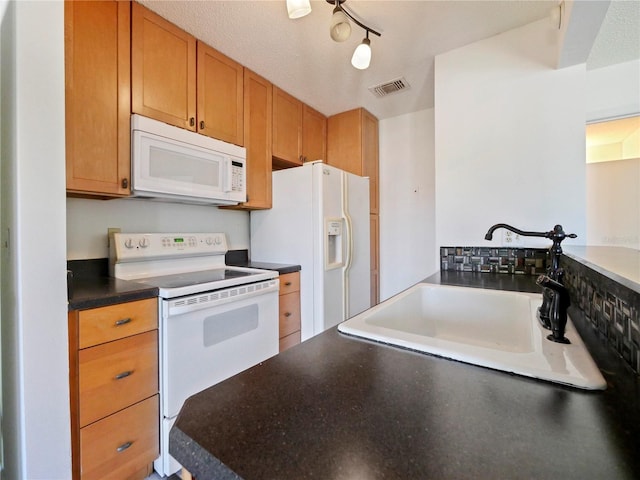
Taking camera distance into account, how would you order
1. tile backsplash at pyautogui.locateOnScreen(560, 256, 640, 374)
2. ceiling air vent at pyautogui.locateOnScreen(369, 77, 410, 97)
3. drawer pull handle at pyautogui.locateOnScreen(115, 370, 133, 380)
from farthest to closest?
1. ceiling air vent at pyautogui.locateOnScreen(369, 77, 410, 97)
2. drawer pull handle at pyautogui.locateOnScreen(115, 370, 133, 380)
3. tile backsplash at pyautogui.locateOnScreen(560, 256, 640, 374)

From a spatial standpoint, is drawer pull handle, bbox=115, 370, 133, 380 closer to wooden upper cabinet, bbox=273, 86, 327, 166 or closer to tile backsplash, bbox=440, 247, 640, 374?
tile backsplash, bbox=440, 247, 640, 374

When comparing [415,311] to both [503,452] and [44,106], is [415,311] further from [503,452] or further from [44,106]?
[44,106]

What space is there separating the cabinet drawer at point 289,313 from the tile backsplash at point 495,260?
3.79 ft

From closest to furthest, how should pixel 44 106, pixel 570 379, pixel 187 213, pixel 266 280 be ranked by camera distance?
pixel 570 379 < pixel 44 106 < pixel 266 280 < pixel 187 213

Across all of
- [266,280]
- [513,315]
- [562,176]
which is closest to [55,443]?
[266,280]

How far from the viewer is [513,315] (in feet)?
3.69

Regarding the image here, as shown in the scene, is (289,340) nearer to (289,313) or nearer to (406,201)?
(289,313)

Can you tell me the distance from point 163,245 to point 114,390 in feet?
3.07

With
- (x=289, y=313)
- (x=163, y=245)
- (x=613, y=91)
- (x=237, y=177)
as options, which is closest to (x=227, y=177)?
(x=237, y=177)

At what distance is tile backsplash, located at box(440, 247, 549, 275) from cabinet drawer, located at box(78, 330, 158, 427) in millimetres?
1863

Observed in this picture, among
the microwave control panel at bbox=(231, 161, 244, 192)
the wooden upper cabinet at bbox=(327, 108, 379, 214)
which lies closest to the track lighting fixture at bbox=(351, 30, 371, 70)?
the microwave control panel at bbox=(231, 161, 244, 192)

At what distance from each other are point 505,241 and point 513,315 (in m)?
0.84

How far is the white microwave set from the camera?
160cm

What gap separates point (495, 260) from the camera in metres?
1.80
